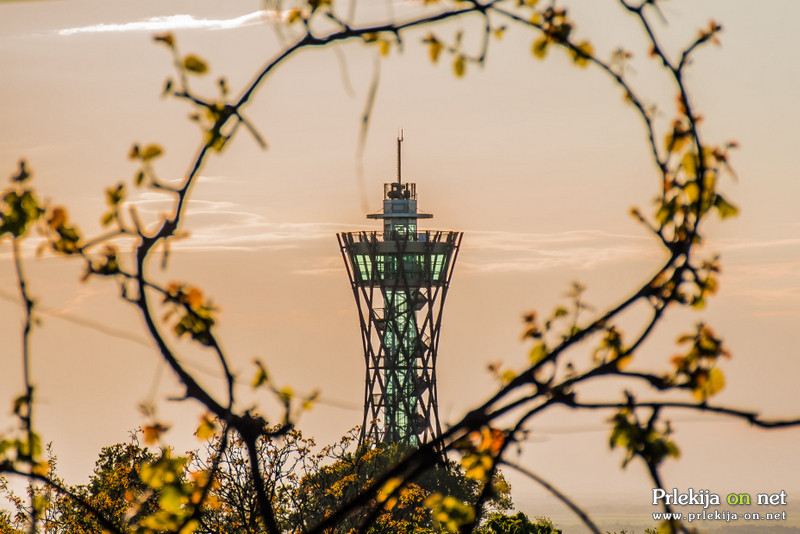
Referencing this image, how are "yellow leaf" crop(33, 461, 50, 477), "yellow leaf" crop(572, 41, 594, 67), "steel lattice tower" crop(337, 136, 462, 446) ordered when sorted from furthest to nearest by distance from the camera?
1. "steel lattice tower" crop(337, 136, 462, 446)
2. "yellow leaf" crop(572, 41, 594, 67)
3. "yellow leaf" crop(33, 461, 50, 477)

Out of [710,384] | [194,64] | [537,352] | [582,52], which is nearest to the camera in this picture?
[710,384]

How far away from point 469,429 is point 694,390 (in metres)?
0.60

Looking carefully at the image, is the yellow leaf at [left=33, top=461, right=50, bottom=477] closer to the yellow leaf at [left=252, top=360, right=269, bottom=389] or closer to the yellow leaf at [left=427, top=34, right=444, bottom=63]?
the yellow leaf at [left=252, top=360, right=269, bottom=389]

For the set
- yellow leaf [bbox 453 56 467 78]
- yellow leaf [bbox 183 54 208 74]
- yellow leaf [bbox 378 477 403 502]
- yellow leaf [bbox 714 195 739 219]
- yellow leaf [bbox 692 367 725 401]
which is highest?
yellow leaf [bbox 453 56 467 78]

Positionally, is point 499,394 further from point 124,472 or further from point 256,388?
point 124,472

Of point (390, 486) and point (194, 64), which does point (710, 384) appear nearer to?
point (390, 486)

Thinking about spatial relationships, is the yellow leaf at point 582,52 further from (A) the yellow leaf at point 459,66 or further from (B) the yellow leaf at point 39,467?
(B) the yellow leaf at point 39,467

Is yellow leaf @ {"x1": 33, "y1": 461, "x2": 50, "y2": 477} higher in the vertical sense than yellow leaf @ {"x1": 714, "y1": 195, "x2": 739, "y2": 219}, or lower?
lower

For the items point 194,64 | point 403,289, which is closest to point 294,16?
point 194,64

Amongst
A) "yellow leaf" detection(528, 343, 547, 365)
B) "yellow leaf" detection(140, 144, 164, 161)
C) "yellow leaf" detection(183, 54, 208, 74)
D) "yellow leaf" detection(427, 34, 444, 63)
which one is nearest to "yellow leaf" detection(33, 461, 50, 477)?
"yellow leaf" detection(140, 144, 164, 161)

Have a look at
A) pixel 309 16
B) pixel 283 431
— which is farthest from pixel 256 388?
pixel 309 16

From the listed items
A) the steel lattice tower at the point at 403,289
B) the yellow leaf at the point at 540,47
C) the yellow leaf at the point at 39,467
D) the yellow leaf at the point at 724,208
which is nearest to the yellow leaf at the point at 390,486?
the yellow leaf at the point at 39,467

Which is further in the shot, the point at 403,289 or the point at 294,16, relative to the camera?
the point at 403,289

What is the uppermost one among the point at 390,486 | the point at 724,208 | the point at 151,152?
the point at 151,152
